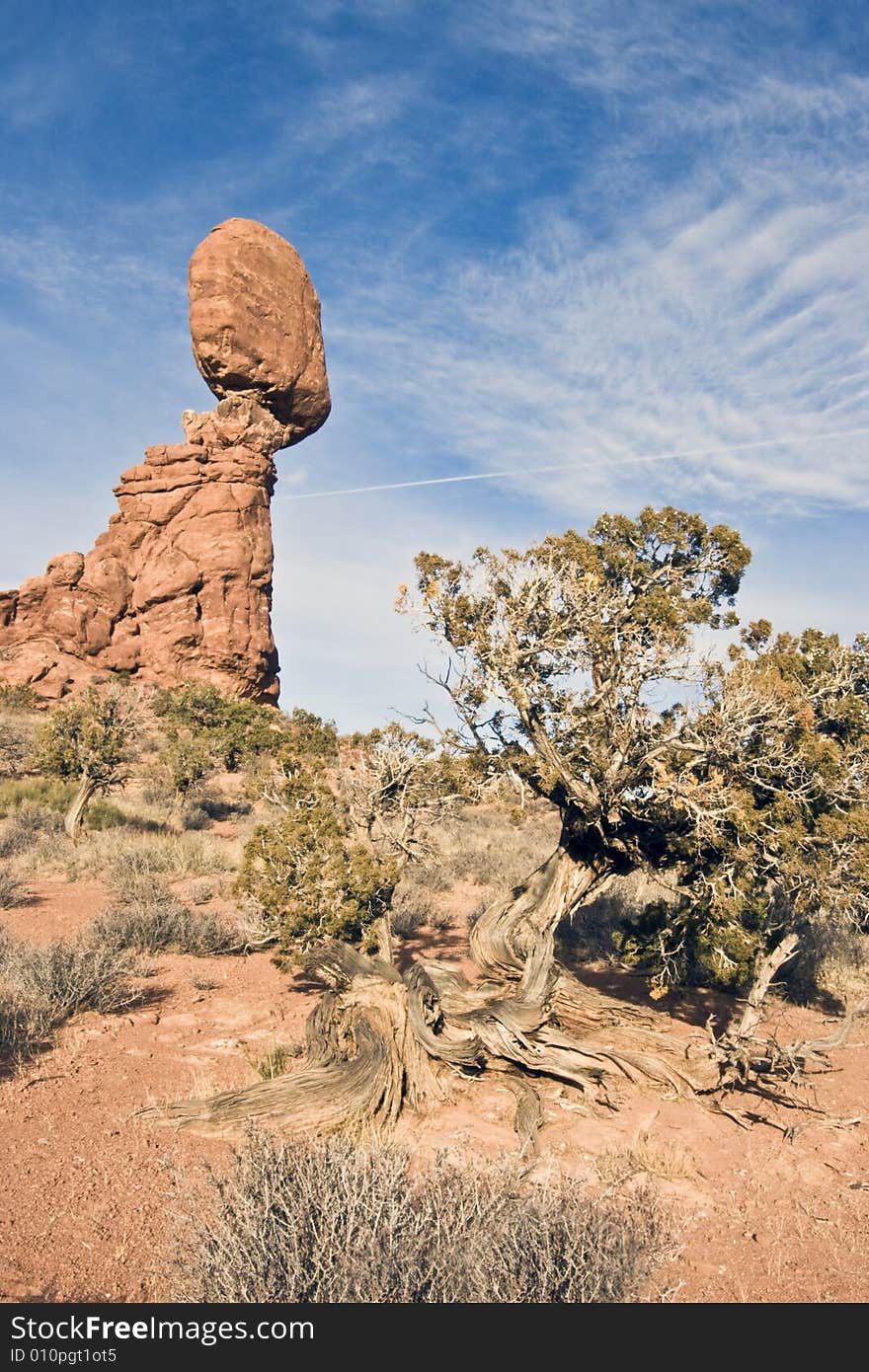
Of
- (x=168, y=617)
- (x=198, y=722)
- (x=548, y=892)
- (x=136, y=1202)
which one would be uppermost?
(x=168, y=617)

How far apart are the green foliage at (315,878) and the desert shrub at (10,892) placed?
611cm

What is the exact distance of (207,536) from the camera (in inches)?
2018

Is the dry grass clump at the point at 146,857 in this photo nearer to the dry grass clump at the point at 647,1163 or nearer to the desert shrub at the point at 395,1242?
the dry grass clump at the point at 647,1163

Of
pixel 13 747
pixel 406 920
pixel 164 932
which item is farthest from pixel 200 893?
pixel 13 747

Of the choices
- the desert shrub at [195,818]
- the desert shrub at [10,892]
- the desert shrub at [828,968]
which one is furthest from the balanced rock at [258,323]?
the desert shrub at [828,968]

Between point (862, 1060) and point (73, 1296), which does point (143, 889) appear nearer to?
point (73, 1296)

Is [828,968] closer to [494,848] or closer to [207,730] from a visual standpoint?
[494,848]

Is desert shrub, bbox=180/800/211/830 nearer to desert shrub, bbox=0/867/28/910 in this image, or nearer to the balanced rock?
desert shrub, bbox=0/867/28/910

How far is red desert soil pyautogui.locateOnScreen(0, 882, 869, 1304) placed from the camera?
491 cm

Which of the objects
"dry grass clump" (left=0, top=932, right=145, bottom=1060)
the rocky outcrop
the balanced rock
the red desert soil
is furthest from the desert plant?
the balanced rock

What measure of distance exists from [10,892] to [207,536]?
40.1 m

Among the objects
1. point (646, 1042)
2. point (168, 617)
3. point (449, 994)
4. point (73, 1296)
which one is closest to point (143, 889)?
point (449, 994)

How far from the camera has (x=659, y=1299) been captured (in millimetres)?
4480
